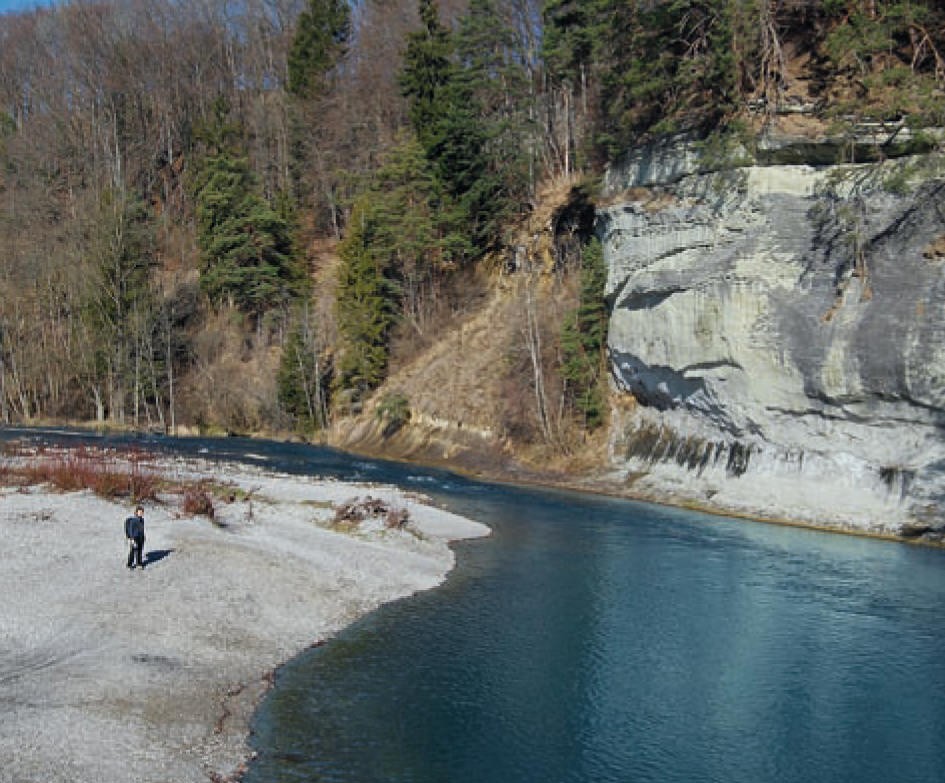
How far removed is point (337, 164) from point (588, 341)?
41718 millimetres

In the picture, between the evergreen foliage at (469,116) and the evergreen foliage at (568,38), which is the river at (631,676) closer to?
the evergreen foliage at (469,116)

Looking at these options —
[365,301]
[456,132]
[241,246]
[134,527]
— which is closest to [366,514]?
[134,527]

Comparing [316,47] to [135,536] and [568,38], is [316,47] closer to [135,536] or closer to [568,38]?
[568,38]

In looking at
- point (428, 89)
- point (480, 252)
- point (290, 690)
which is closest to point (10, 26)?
point (428, 89)

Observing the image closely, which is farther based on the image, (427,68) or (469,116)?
(427,68)

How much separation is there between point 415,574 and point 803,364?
2122 cm

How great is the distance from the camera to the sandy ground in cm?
1201

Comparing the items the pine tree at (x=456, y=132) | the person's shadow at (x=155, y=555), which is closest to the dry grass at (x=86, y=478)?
the person's shadow at (x=155, y=555)

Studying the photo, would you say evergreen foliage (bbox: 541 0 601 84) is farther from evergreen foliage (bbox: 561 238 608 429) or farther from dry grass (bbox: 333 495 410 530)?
dry grass (bbox: 333 495 410 530)

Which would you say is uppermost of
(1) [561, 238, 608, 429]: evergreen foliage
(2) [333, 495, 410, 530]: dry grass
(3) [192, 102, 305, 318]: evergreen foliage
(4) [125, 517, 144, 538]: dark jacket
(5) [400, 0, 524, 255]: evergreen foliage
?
(5) [400, 0, 524, 255]: evergreen foliage

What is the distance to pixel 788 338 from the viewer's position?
37.7m

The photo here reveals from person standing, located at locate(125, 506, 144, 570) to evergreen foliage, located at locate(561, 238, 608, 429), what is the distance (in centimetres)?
3227

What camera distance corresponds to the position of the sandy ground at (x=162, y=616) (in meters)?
12.0

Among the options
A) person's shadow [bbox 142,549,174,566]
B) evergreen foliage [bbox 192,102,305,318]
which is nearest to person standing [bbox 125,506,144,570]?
person's shadow [bbox 142,549,174,566]
